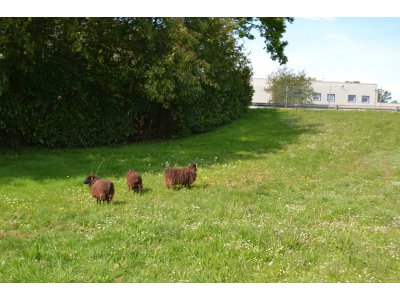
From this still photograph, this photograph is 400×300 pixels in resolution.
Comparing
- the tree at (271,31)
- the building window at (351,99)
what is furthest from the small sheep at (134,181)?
the building window at (351,99)

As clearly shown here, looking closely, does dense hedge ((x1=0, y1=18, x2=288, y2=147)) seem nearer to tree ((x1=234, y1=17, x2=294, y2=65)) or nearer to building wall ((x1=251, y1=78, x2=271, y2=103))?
tree ((x1=234, y1=17, x2=294, y2=65))

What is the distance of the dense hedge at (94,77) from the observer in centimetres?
1714

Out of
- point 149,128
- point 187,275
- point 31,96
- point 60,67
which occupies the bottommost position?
point 187,275

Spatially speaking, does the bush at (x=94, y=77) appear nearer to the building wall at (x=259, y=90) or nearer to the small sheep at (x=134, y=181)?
the small sheep at (x=134, y=181)

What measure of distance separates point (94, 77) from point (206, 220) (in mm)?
13077

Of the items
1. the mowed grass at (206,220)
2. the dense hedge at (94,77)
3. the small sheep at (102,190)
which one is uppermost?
the dense hedge at (94,77)

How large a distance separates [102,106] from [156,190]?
10.1 m

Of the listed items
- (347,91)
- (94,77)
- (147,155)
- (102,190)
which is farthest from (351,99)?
(102,190)

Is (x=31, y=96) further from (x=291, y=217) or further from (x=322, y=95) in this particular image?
(x=322, y=95)

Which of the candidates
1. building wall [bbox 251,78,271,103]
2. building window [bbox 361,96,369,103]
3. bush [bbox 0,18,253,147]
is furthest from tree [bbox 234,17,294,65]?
building window [bbox 361,96,369,103]

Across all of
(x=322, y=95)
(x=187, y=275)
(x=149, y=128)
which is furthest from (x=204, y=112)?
(x=322, y=95)

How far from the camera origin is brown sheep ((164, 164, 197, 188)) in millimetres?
11570

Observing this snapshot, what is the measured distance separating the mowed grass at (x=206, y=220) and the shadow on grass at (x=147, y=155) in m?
0.09
